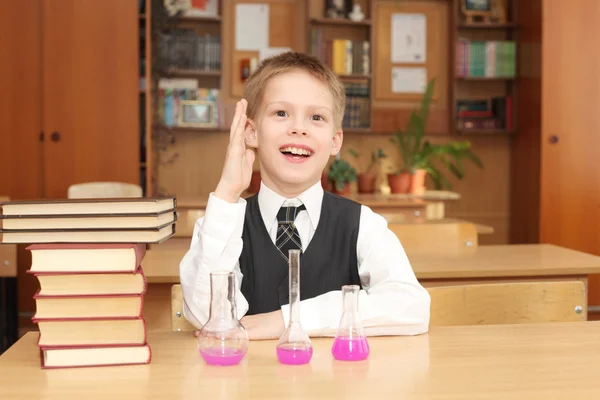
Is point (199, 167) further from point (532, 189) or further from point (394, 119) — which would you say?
point (532, 189)

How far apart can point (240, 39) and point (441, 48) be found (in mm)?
1553

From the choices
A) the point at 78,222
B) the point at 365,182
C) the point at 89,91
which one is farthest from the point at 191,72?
the point at 78,222

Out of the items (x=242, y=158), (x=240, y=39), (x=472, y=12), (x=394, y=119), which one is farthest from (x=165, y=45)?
(x=242, y=158)

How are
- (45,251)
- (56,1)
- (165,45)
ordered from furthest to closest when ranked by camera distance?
(165,45) → (56,1) → (45,251)

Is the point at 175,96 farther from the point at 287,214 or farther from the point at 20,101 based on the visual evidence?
the point at 287,214

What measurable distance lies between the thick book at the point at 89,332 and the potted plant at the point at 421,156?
4363 mm

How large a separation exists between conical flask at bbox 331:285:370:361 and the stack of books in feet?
0.98

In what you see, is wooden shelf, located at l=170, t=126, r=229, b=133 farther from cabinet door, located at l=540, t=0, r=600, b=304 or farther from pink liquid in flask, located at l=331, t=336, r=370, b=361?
pink liquid in flask, located at l=331, t=336, r=370, b=361

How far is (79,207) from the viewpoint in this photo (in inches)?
44.7

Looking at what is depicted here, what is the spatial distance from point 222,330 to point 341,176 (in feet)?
13.6

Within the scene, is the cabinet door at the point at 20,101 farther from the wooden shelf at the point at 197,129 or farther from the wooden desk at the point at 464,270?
the wooden desk at the point at 464,270

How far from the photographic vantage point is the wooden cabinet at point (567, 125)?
5.23 meters

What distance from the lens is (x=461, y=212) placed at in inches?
242

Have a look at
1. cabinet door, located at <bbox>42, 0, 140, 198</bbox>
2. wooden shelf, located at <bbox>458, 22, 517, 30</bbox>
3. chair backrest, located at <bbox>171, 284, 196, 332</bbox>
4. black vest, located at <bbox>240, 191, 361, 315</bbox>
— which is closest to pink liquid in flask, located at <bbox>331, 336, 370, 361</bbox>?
black vest, located at <bbox>240, 191, 361, 315</bbox>
